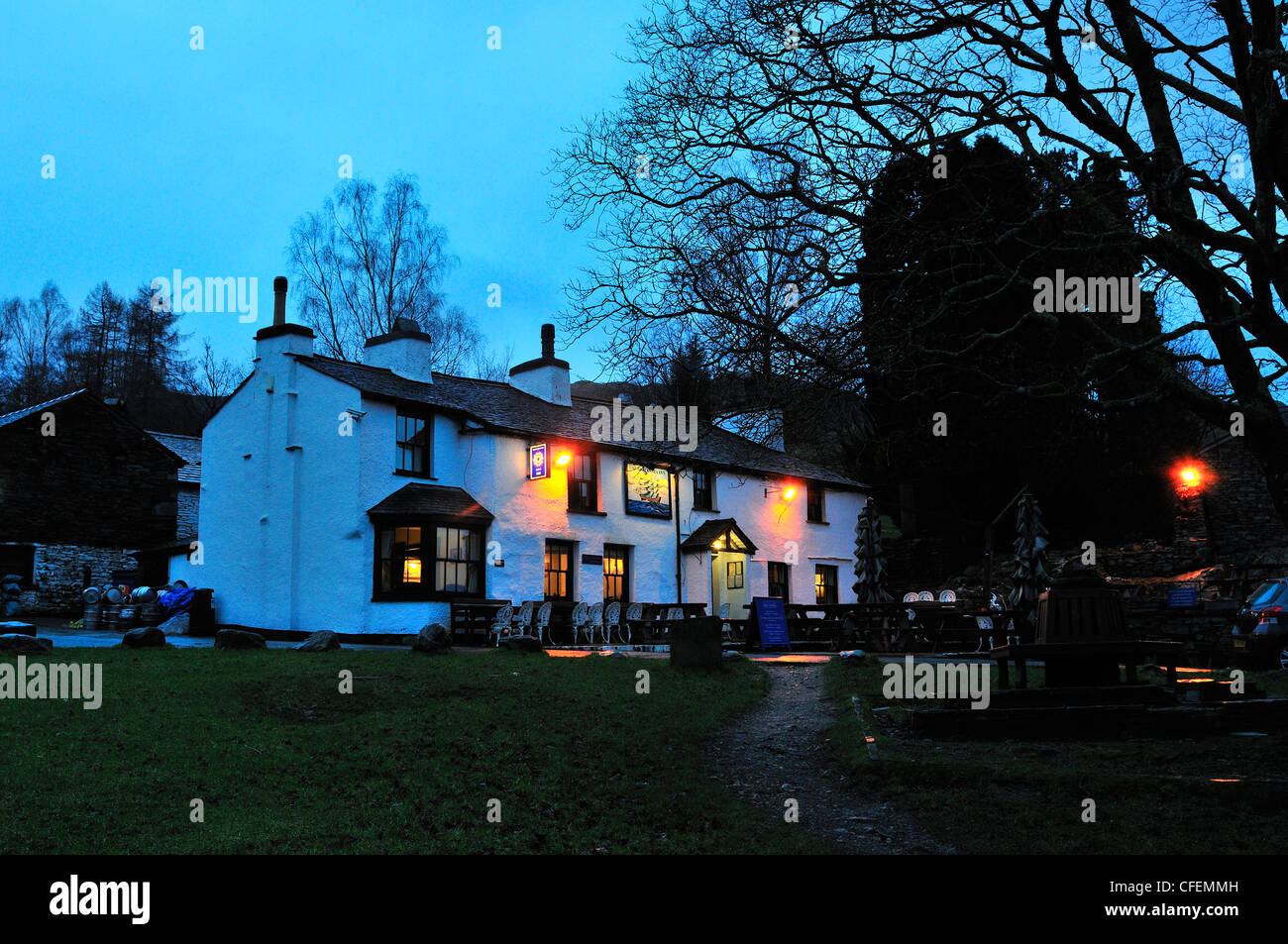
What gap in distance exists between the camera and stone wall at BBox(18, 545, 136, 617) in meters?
36.8

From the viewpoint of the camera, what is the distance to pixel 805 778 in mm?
9742

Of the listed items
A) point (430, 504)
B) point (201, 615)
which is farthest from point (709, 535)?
point (201, 615)

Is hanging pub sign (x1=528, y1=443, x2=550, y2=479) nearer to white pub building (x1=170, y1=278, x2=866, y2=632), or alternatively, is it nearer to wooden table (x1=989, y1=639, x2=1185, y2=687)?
white pub building (x1=170, y1=278, x2=866, y2=632)

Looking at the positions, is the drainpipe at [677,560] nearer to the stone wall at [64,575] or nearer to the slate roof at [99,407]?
the stone wall at [64,575]

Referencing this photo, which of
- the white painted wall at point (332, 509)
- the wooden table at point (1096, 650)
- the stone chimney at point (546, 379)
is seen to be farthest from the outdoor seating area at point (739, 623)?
the wooden table at point (1096, 650)

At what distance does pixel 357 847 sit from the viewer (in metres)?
6.09

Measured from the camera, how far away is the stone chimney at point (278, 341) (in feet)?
90.8

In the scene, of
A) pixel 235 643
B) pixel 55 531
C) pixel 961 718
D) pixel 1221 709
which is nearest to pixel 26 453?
pixel 55 531

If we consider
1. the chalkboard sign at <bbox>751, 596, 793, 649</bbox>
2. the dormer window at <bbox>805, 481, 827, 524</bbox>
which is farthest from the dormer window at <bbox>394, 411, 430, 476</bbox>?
the dormer window at <bbox>805, 481, 827, 524</bbox>

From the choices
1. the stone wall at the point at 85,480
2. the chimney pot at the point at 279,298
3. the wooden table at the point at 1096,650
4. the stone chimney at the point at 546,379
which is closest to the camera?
the wooden table at the point at 1096,650

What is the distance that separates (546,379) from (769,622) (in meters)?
13.5

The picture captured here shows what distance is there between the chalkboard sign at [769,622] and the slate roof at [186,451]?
93.2ft

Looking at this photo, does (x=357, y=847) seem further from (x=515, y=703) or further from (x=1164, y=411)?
(x=1164, y=411)
